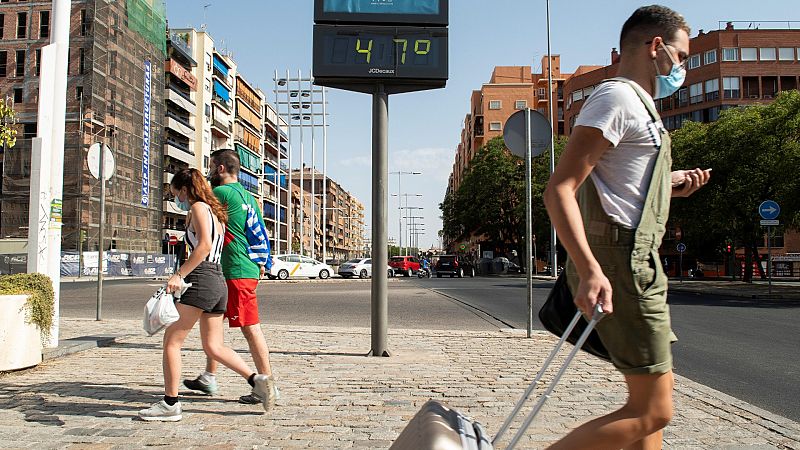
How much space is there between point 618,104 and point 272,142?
108600 mm

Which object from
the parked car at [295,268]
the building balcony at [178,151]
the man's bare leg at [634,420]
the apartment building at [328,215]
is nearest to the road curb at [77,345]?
the man's bare leg at [634,420]

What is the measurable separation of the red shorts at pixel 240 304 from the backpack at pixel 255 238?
8.4 inches

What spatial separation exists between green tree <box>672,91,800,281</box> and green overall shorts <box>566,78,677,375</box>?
25237mm

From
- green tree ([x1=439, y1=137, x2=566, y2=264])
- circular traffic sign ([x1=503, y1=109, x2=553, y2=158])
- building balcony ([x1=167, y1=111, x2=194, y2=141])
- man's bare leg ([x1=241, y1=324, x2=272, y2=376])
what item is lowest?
man's bare leg ([x1=241, y1=324, x2=272, y2=376])

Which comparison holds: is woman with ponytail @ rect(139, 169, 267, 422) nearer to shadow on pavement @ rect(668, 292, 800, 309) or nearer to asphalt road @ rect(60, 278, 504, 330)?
asphalt road @ rect(60, 278, 504, 330)

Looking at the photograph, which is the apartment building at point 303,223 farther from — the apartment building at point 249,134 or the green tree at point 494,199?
the green tree at point 494,199

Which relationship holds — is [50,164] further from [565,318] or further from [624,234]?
[624,234]

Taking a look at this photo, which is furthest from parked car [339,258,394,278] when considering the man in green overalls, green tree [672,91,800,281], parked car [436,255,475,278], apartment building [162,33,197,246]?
the man in green overalls

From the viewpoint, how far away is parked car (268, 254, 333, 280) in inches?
1508

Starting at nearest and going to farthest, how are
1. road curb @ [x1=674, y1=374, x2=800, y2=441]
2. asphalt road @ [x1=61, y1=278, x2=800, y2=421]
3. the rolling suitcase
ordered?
the rolling suitcase, road curb @ [x1=674, y1=374, x2=800, y2=441], asphalt road @ [x1=61, y1=278, x2=800, y2=421]

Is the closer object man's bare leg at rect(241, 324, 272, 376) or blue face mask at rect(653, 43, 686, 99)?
blue face mask at rect(653, 43, 686, 99)

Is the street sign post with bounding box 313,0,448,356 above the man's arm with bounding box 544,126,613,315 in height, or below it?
above

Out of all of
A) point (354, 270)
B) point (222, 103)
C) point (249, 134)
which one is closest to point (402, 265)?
point (354, 270)

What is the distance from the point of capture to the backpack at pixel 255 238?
17.5ft
